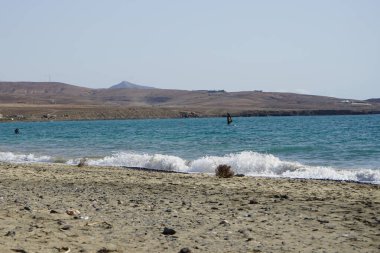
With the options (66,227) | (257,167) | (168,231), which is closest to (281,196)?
(168,231)

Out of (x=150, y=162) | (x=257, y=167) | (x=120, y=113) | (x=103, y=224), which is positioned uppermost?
(x=103, y=224)

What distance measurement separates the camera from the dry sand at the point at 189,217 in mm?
7750

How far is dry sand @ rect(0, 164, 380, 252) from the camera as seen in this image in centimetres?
775

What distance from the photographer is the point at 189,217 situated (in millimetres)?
9734

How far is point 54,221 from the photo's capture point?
9242 mm

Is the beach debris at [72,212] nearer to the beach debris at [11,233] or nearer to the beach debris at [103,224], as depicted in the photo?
the beach debris at [103,224]

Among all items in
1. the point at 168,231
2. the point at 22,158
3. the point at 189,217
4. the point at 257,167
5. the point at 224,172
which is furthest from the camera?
the point at 22,158

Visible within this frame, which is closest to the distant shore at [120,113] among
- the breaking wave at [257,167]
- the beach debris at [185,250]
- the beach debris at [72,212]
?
the breaking wave at [257,167]

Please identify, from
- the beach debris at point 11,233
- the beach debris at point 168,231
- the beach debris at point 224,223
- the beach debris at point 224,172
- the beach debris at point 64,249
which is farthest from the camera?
the beach debris at point 224,172

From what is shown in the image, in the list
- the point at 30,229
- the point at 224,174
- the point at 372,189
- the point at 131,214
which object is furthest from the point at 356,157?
the point at 30,229

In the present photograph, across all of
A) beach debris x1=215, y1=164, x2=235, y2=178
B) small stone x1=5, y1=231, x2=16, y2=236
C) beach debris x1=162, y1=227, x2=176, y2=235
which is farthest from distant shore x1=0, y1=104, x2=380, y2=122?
beach debris x1=162, y1=227, x2=176, y2=235

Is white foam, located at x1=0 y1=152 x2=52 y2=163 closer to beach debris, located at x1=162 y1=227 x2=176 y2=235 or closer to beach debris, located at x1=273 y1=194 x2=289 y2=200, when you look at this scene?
beach debris, located at x1=273 y1=194 x2=289 y2=200

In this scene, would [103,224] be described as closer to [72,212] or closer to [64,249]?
[72,212]

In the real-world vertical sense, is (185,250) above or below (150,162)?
above
